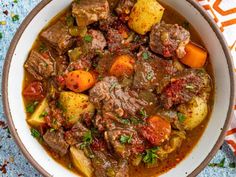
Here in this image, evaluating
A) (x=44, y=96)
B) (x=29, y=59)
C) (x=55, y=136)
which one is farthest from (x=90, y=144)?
(x=29, y=59)

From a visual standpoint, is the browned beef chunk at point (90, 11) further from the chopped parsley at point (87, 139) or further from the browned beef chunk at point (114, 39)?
the chopped parsley at point (87, 139)

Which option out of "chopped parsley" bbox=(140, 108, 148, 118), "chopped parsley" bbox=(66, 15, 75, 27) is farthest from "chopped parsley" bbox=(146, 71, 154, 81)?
"chopped parsley" bbox=(66, 15, 75, 27)

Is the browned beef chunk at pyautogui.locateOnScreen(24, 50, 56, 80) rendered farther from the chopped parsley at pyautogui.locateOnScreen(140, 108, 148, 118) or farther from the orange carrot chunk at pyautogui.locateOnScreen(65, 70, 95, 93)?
the chopped parsley at pyautogui.locateOnScreen(140, 108, 148, 118)

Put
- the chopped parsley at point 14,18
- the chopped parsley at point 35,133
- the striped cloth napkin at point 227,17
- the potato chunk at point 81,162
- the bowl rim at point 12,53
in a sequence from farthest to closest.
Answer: the chopped parsley at point 14,18 < the striped cloth napkin at point 227,17 < the chopped parsley at point 35,133 < the potato chunk at point 81,162 < the bowl rim at point 12,53

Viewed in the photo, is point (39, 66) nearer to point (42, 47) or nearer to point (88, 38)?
point (42, 47)

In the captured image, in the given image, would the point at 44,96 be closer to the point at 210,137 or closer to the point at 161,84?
the point at 161,84

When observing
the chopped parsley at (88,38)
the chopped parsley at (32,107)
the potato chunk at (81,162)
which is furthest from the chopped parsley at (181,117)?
the chopped parsley at (32,107)
